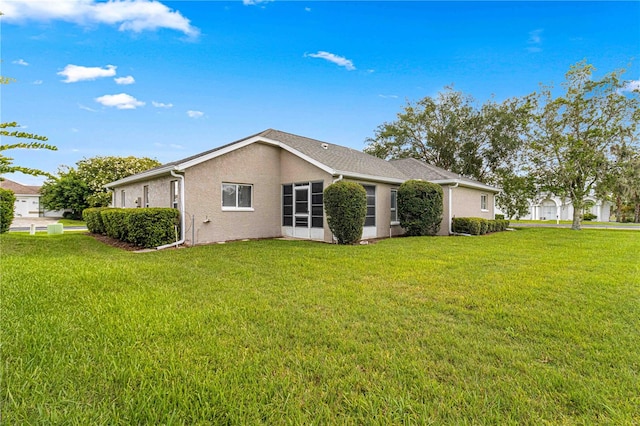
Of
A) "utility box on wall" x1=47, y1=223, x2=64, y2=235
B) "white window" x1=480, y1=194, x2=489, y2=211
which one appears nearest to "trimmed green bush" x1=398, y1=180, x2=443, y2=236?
"white window" x1=480, y1=194, x2=489, y2=211

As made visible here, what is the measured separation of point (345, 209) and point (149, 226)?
643cm

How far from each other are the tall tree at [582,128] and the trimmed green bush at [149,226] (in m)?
22.3

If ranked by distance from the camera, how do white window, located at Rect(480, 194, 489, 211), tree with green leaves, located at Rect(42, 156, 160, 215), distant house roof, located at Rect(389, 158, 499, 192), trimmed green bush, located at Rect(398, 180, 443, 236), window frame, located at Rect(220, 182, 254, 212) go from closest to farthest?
window frame, located at Rect(220, 182, 254, 212) → trimmed green bush, located at Rect(398, 180, 443, 236) → distant house roof, located at Rect(389, 158, 499, 192) → white window, located at Rect(480, 194, 489, 211) → tree with green leaves, located at Rect(42, 156, 160, 215)

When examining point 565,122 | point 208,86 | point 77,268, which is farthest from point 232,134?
point 565,122

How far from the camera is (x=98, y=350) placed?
2859 mm

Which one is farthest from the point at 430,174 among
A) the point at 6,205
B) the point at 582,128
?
the point at 6,205

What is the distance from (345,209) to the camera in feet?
34.7

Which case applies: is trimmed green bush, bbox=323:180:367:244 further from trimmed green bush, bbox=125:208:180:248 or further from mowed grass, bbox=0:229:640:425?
trimmed green bush, bbox=125:208:180:248

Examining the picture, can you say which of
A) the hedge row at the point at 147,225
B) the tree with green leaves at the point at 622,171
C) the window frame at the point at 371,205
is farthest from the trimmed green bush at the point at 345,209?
the tree with green leaves at the point at 622,171

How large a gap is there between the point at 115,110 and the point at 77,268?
11621mm

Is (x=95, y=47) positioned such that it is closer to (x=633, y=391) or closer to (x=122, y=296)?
(x=122, y=296)

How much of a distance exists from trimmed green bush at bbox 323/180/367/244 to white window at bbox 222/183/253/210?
11.0 feet

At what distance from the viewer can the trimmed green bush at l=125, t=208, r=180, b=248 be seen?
9812 mm

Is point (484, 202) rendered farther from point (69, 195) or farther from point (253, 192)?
point (69, 195)
